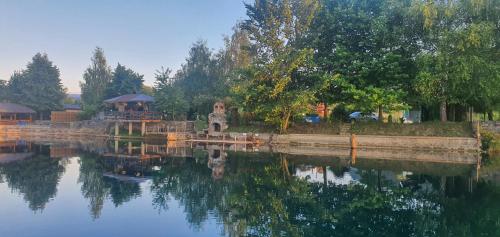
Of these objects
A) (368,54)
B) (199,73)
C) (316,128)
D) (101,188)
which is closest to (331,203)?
(101,188)

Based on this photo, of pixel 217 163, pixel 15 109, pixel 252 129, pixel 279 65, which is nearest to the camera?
pixel 217 163

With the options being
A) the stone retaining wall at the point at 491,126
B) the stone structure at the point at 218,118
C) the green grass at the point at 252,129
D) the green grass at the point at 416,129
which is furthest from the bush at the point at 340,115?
the stone retaining wall at the point at 491,126

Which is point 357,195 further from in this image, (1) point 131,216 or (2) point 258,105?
(2) point 258,105

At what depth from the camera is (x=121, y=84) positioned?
58.7m

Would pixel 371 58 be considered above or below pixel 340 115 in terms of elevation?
above

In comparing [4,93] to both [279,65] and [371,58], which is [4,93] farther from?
[371,58]

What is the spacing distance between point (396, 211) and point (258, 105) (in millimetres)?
23072

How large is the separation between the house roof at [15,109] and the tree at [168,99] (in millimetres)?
22809

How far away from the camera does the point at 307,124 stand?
36406mm

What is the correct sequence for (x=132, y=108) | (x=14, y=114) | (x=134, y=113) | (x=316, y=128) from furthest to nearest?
(x=14, y=114)
(x=132, y=108)
(x=134, y=113)
(x=316, y=128)

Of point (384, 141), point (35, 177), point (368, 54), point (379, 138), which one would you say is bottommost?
point (35, 177)

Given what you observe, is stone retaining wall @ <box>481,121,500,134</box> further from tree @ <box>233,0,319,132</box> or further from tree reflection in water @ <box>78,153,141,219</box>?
tree reflection in water @ <box>78,153,141,219</box>

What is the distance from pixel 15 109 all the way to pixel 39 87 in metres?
5.69

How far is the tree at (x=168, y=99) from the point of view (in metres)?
43.8
